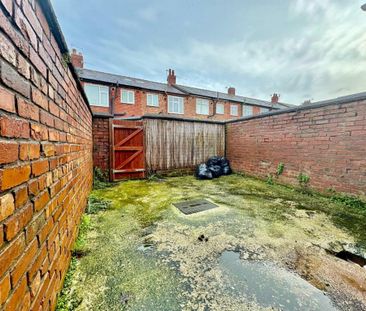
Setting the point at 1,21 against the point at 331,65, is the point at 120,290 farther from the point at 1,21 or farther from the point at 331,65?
the point at 331,65

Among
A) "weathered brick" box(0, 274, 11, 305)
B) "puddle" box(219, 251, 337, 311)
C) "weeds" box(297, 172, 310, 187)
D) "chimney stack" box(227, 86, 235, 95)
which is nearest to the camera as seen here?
"weathered brick" box(0, 274, 11, 305)

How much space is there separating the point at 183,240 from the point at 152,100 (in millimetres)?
13750

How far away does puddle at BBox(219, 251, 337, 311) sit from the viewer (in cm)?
124

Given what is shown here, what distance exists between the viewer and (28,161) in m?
0.76

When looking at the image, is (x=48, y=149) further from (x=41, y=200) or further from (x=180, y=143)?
(x=180, y=143)

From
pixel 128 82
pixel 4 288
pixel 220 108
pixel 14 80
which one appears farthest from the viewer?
pixel 220 108

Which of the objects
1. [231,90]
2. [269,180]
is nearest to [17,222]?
[269,180]

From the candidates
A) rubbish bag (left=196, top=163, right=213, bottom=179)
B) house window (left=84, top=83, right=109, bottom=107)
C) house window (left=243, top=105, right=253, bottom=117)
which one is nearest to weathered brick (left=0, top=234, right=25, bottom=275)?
rubbish bag (left=196, top=163, right=213, bottom=179)

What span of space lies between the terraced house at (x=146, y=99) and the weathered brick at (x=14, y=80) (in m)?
10.8

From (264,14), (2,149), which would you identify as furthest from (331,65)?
(2,149)

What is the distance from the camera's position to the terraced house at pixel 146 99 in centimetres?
1232

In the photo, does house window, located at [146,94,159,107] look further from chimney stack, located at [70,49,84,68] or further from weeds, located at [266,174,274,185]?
weeds, located at [266,174,274,185]

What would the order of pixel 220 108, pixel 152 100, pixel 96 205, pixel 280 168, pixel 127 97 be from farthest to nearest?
pixel 220 108 < pixel 152 100 < pixel 127 97 < pixel 280 168 < pixel 96 205

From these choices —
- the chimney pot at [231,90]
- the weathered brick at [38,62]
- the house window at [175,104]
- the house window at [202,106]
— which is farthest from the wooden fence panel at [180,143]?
the chimney pot at [231,90]
